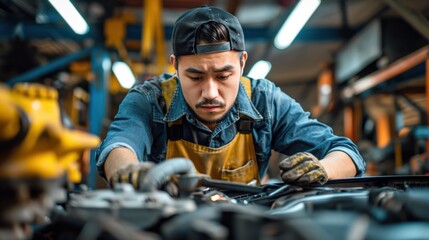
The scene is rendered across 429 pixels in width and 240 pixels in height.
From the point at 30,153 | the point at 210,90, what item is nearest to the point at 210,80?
the point at 210,90

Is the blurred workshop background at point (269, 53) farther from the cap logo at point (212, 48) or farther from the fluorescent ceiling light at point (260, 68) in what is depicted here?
the cap logo at point (212, 48)

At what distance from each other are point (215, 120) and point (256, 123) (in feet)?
0.68

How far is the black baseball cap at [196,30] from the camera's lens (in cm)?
180

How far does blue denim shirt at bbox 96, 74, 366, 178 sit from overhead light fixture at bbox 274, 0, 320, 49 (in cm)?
152

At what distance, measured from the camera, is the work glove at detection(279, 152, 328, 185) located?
1425 mm

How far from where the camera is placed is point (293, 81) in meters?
9.49

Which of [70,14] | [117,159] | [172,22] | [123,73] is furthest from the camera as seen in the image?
[172,22]

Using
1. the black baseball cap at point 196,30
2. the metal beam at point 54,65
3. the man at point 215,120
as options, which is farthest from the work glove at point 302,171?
the metal beam at point 54,65

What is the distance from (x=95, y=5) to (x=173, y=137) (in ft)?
10.5

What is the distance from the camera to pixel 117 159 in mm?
1575

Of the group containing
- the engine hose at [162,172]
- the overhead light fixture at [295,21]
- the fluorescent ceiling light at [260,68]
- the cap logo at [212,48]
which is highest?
the overhead light fixture at [295,21]

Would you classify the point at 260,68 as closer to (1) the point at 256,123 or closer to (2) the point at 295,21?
(2) the point at 295,21

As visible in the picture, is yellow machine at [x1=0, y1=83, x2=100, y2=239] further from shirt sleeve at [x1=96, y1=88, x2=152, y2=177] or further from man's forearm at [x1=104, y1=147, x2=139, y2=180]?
shirt sleeve at [x1=96, y1=88, x2=152, y2=177]

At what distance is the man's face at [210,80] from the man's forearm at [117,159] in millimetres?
363
